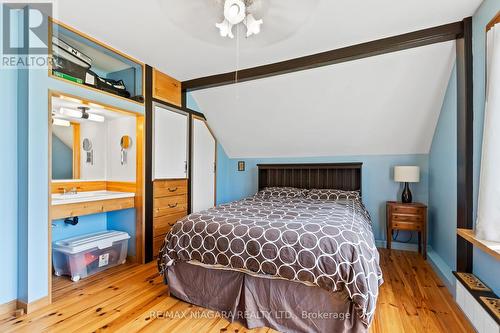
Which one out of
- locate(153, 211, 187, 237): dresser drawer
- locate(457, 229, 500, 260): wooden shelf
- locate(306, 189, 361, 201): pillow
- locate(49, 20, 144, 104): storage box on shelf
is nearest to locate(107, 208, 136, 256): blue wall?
locate(153, 211, 187, 237): dresser drawer

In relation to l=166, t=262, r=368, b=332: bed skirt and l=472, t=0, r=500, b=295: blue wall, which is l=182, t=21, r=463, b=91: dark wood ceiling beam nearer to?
l=472, t=0, r=500, b=295: blue wall

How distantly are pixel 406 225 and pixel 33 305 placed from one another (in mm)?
3771

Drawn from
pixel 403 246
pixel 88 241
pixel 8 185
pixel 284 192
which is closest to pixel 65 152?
pixel 8 185

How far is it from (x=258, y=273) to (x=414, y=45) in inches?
96.0

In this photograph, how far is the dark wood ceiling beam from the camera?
2053mm

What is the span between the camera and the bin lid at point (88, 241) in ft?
7.39

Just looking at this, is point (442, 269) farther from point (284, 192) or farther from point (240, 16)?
point (240, 16)

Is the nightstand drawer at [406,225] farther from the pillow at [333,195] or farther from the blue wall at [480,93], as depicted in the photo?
the blue wall at [480,93]

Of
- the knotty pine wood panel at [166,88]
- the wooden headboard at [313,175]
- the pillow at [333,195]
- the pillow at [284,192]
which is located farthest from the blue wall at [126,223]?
the pillow at [333,195]

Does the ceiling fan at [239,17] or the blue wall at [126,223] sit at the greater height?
the ceiling fan at [239,17]

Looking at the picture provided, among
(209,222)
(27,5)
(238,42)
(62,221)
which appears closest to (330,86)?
(238,42)

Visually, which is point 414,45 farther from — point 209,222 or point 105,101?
point 105,101

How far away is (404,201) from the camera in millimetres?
3117

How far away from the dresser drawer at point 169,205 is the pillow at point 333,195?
1744mm
